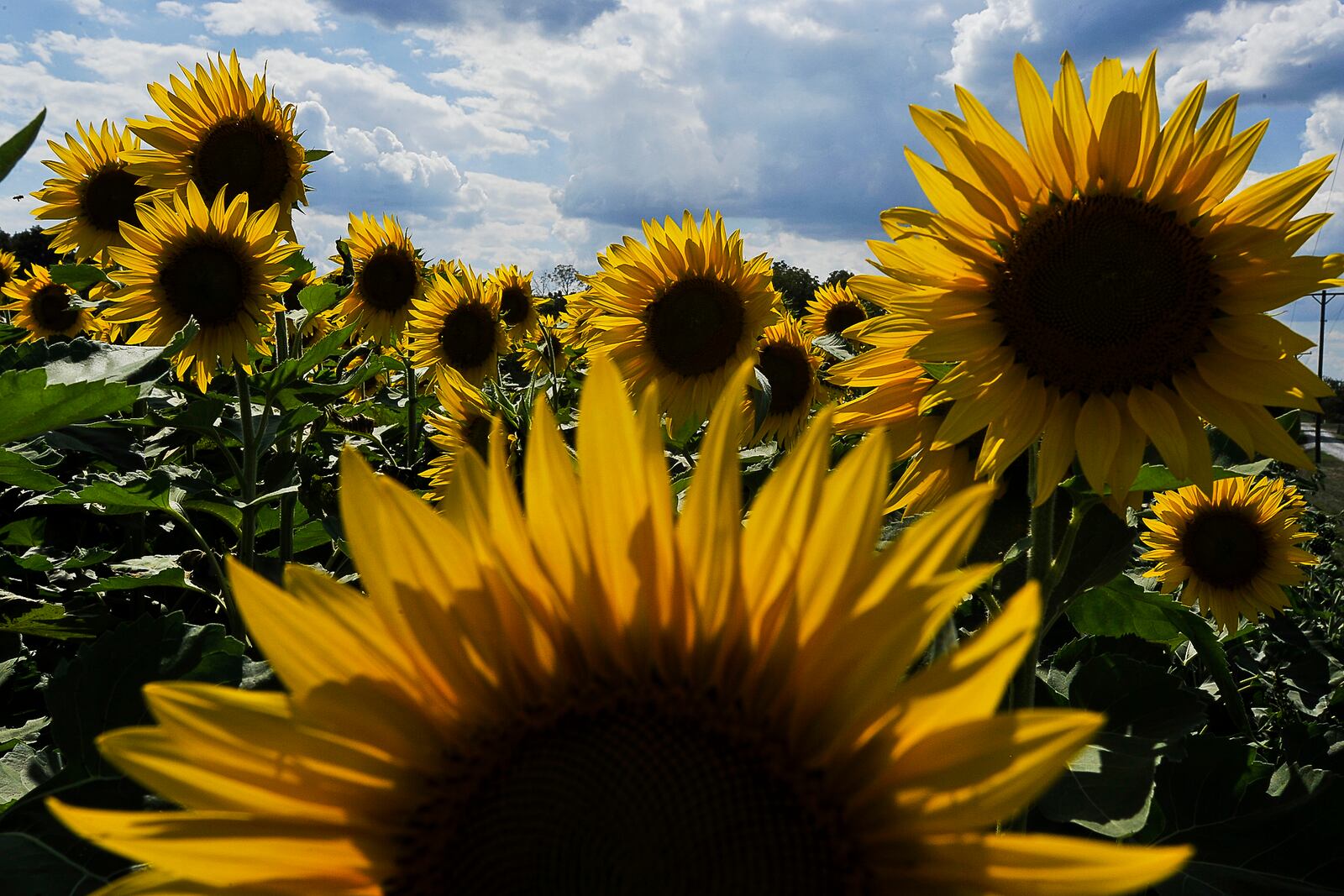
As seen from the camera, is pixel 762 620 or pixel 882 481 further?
pixel 762 620

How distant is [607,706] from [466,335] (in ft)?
21.0

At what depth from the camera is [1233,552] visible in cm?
→ 488

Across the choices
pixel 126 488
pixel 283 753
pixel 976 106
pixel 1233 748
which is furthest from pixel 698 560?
pixel 126 488

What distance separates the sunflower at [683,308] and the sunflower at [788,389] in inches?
23.9

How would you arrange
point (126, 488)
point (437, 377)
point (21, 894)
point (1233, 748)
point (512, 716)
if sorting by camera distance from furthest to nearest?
point (437, 377) → point (126, 488) → point (1233, 748) → point (21, 894) → point (512, 716)

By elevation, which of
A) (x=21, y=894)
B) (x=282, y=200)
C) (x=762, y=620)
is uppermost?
(x=282, y=200)

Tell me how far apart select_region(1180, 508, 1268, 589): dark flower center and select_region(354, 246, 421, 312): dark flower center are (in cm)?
598

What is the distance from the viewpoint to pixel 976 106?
2.02 metres

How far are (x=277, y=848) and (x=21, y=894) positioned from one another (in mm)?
671

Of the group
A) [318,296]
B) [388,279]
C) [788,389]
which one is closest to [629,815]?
[318,296]

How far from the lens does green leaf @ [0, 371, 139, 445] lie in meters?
1.35

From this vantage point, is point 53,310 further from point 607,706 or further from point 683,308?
point 607,706

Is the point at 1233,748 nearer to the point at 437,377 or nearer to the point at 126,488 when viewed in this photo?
the point at 126,488

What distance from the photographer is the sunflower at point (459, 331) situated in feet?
23.9
